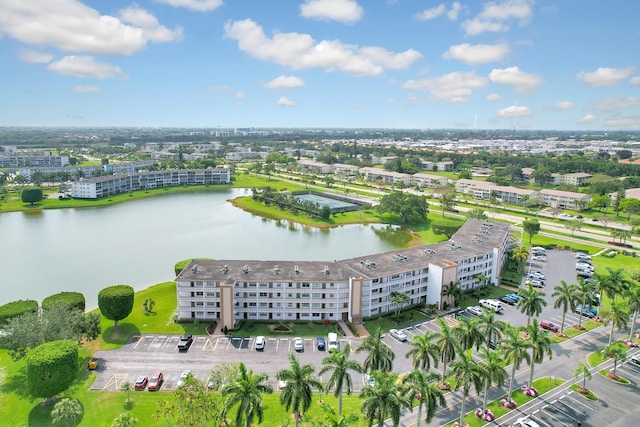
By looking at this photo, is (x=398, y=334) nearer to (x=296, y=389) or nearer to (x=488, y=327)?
(x=488, y=327)

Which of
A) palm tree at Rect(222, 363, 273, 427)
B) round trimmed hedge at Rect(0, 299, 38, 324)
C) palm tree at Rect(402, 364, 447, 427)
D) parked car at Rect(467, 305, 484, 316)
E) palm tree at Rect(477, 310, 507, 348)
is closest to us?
palm tree at Rect(222, 363, 273, 427)

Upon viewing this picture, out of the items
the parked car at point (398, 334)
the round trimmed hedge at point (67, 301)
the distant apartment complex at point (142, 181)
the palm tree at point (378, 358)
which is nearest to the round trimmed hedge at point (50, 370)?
the round trimmed hedge at point (67, 301)

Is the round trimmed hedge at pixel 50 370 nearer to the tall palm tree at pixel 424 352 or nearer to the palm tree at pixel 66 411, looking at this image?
the palm tree at pixel 66 411

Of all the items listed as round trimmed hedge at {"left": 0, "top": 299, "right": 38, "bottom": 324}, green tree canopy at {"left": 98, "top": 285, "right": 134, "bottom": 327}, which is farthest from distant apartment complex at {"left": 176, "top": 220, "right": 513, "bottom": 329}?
round trimmed hedge at {"left": 0, "top": 299, "right": 38, "bottom": 324}

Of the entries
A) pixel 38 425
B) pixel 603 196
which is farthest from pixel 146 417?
pixel 603 196

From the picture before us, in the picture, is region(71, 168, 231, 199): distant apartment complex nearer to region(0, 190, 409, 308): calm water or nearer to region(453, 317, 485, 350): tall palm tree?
region(0, 190, 409, 308): calm water

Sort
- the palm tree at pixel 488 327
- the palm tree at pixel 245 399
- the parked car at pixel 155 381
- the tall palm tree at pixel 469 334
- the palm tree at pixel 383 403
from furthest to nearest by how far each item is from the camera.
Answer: the palm tree at pixel 488 327
the parked car at pixel 155 381
the tall palm tree at pixel 469 334
the palm tree at pixel 383 403
the palm tree at pixel 245 399
